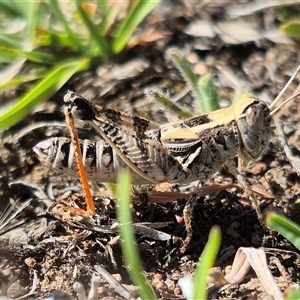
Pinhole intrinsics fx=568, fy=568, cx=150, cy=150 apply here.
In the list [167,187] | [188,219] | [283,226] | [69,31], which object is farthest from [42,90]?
[283,226]

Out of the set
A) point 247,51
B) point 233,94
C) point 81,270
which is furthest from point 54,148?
point 247,51

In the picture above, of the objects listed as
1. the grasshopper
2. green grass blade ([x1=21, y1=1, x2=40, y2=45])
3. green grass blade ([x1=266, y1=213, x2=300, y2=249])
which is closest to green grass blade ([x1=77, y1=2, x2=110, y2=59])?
green grass blade ([x1=21, y1=1, x2=40, y2=45])

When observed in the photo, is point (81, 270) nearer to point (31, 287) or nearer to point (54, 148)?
point (31, 287)

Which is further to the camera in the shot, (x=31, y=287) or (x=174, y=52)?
(x=174, y=52)

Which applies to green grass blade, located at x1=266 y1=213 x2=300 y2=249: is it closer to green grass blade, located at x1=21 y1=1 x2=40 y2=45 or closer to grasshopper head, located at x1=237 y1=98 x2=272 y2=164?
grasshopper head, located at x1=237 y1=98 x2=272 y2=164

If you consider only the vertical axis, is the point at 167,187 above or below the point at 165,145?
below

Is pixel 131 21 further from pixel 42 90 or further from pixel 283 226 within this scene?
pixel 283 226
